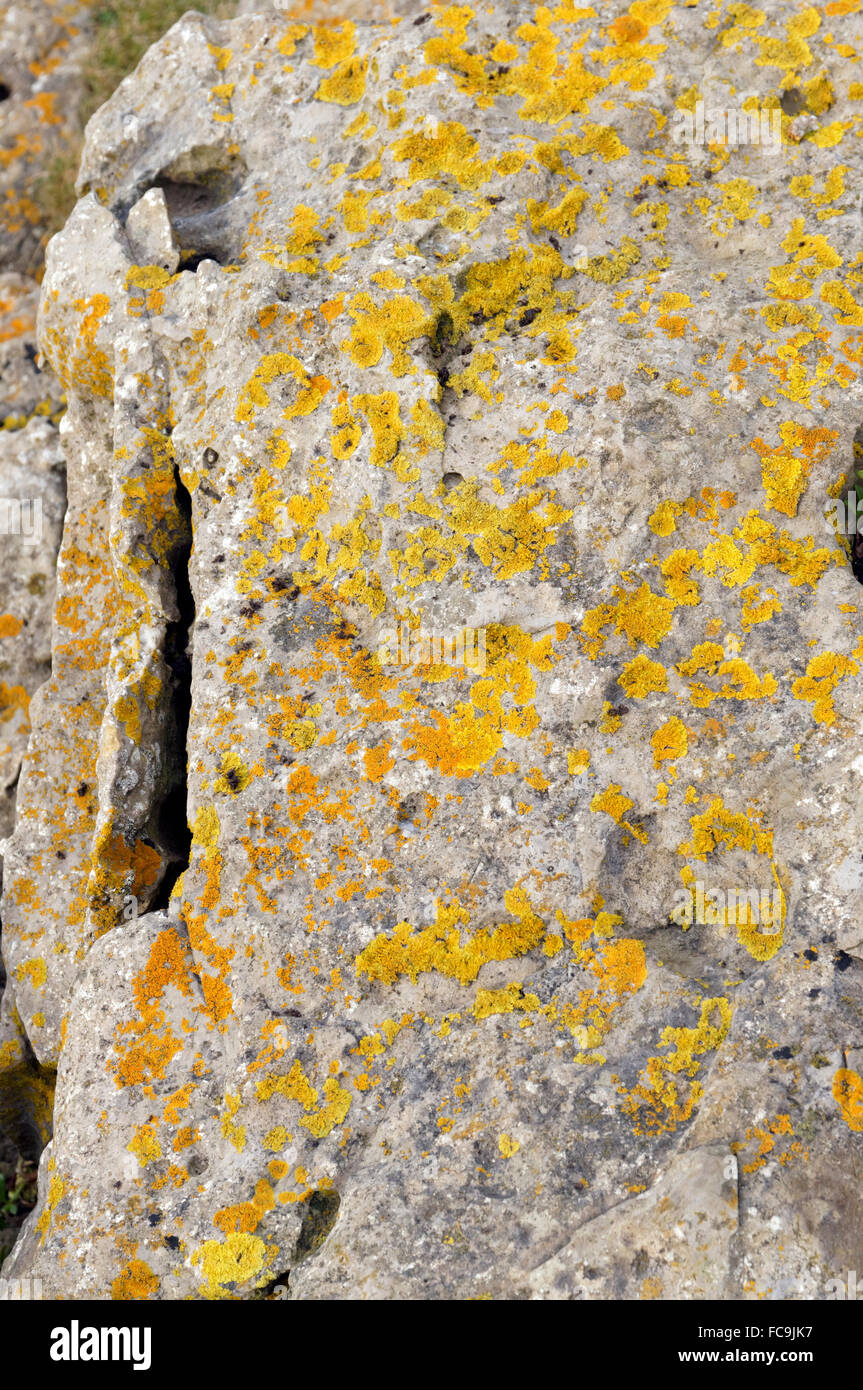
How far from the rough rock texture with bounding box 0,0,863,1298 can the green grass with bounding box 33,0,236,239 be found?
3545mm

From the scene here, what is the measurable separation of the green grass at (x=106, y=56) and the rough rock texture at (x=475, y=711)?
3545 millimetres

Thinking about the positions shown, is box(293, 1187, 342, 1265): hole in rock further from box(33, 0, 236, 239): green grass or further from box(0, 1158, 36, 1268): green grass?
box(33, 0, 236, 239): green grass

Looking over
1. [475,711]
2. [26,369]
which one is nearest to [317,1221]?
[475,711]

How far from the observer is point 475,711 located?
14.2 ft

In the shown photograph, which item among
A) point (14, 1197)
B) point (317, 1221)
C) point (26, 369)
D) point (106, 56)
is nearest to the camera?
point (317, 1221)

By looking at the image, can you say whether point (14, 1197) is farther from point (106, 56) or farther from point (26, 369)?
point (106, 56)

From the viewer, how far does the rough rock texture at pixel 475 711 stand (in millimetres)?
3635

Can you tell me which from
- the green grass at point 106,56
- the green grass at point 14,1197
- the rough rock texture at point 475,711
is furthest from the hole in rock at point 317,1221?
the green grass at point 106,56

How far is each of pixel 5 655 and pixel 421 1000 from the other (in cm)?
435

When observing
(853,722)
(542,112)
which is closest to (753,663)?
(853,722)

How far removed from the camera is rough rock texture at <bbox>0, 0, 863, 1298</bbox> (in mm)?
3635

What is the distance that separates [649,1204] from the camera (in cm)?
342

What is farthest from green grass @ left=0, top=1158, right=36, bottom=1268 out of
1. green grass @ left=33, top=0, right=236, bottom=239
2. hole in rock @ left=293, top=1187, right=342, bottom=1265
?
green grass @ left=33, top=0, right=236, bottom=239

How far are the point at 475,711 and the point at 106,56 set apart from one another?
916 centimetres
